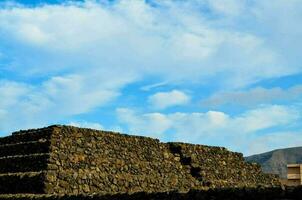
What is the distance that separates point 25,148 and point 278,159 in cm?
10581

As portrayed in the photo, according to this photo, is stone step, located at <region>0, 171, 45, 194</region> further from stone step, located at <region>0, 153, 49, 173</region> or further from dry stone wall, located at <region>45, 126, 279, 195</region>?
stone step, located at <region>0, 153, 49, 173</region>

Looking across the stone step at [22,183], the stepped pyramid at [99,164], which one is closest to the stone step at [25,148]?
the stepped pyramid at [99,164]

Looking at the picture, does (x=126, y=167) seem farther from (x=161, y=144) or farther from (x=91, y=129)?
(x=161, y=144)

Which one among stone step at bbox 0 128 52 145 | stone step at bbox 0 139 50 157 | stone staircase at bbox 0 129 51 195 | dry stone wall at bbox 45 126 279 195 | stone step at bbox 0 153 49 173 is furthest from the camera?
stone step at bbox 0 128 52 145

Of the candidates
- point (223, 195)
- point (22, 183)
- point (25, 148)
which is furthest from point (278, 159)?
point (223, 195)

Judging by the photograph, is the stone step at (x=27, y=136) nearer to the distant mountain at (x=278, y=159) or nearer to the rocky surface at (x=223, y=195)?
the rocky surface at (x=223, y=195)

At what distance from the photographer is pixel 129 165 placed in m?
23.3

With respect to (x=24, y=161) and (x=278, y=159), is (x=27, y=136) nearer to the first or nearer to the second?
(x=24, y=161)

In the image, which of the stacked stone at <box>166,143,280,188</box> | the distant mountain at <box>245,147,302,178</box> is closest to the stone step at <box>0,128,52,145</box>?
the stacked stone at <box>166,143,280,188</box>

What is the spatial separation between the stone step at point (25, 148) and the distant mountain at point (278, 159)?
93132 millimetres

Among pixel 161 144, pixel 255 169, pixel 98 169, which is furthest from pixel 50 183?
pixel 255 169

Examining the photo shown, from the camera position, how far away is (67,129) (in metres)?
22.8

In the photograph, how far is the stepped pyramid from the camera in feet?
64.3

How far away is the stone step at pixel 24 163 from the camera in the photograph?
20531mm
